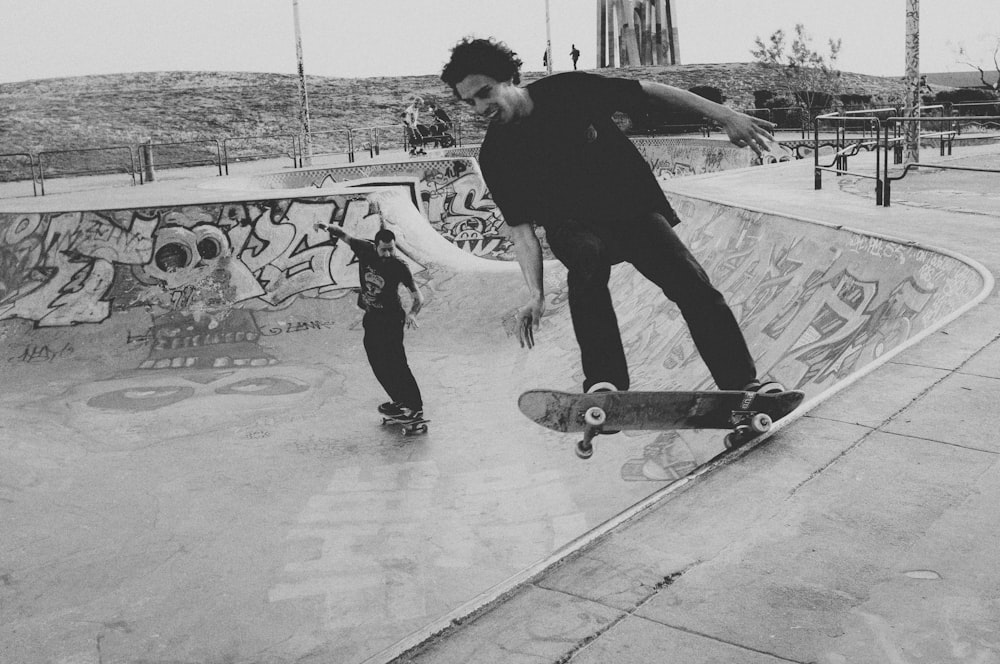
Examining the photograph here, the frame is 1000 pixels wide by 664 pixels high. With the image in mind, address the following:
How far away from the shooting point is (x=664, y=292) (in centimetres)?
417

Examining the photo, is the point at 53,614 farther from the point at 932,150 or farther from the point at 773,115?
the point at 773,115

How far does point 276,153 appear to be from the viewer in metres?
33.1

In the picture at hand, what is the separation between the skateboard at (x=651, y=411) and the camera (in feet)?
13.1

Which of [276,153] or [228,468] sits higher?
[276,153]

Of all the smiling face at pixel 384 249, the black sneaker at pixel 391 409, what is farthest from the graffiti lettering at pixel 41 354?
the black sneaker at pixel 391 409

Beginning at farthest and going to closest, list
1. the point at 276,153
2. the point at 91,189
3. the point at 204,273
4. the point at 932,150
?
the point at 276,153, the point at 91,189, the point at 932,150, the point at 204,273

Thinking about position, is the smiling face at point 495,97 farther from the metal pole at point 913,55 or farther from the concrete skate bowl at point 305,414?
the metal pole at point 913,55

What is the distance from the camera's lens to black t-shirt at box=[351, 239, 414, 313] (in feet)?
32.1

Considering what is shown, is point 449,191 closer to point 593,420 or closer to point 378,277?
point 378,277

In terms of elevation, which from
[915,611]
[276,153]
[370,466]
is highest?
[276,153]

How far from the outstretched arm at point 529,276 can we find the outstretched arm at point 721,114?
31.9 inches

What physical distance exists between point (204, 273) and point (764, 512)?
11659 millimetres

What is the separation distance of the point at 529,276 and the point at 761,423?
1213mm

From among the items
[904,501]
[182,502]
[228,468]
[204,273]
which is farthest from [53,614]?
[204,273]
